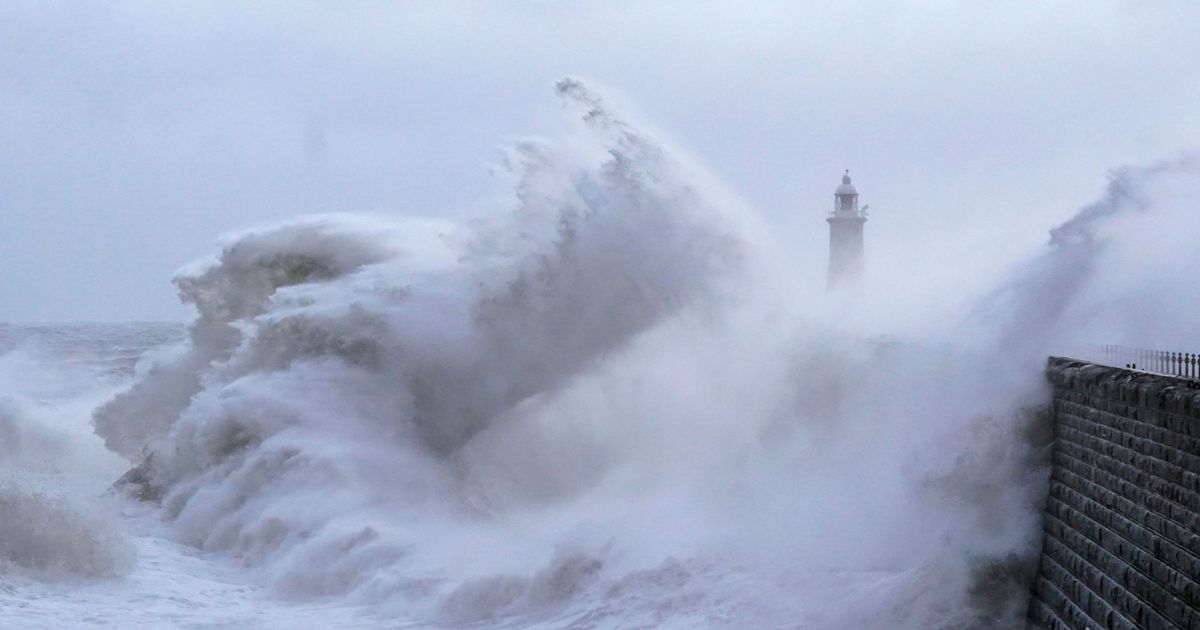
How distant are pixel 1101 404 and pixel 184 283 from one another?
16.2 meters

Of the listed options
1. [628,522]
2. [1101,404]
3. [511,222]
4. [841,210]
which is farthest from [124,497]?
[841,210]

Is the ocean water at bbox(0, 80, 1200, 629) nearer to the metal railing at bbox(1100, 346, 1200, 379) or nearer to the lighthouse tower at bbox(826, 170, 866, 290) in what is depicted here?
the metal railing at bbox(1100, 346, 1200, 379)

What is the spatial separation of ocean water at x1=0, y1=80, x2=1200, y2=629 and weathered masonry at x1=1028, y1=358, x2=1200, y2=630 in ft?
1.95

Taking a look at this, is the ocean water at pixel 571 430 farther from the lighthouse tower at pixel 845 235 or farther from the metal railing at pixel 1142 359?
the lighthouse tower at pixel 845 235

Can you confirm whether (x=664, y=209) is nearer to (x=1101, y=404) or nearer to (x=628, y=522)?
(x=628, y=522)

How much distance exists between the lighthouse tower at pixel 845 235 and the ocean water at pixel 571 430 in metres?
10.3

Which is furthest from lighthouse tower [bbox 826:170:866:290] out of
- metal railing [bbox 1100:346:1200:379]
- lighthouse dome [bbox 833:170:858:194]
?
metal railing [bbox 1100:346:1200:379]

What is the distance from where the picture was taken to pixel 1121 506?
7727 mm

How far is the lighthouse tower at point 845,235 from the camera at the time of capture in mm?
30062

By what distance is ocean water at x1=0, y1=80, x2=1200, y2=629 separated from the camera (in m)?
10.7

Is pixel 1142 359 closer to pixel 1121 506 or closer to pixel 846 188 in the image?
pixel 1121 506

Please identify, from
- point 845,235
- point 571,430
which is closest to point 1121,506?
point 571,430

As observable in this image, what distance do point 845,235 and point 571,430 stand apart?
14333 millimetres

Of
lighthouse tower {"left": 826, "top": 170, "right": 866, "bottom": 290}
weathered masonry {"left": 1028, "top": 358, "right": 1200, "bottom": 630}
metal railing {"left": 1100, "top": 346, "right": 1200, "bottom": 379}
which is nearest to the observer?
weathered masonry {"left": 1028, "top": 358, "right": 1200, "bottom": 630}
